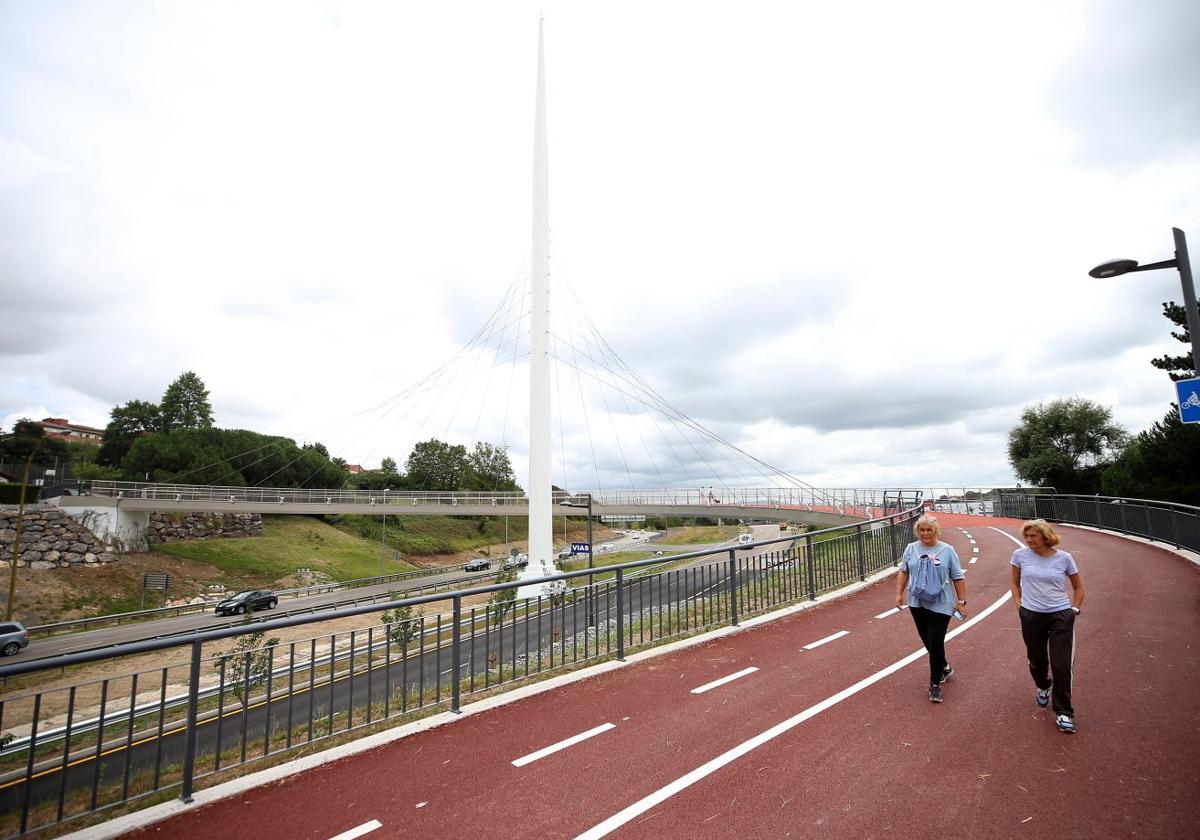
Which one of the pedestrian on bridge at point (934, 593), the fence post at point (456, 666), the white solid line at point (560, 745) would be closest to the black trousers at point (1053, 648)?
the pedestrian on bridge at point (934, 593)

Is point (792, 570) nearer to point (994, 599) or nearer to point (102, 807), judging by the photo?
point (994, 599)

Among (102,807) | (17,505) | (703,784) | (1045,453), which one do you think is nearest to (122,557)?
(17,505)

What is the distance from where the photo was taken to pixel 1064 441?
45656 millimetres

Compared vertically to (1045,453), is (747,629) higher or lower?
lower

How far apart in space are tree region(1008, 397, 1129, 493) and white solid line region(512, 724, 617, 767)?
161 feet

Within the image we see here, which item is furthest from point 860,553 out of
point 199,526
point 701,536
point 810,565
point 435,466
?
point 435,466

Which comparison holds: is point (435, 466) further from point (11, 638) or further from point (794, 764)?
point (794, 764)

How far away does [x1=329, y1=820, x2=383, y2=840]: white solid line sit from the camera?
3467 millimetres

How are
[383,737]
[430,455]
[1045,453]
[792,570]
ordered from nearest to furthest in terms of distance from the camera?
[383,737] < [792,570] < [1045,453] < [430,455]

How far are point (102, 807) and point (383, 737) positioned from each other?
71.1 inches

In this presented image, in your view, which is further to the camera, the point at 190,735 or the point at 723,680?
the point at 723,680

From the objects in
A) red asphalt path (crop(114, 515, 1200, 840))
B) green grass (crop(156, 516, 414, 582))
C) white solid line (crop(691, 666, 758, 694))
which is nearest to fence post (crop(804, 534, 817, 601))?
red asphalt path (crop(114, 515, 1200, 840))

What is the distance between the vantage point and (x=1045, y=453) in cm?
4481

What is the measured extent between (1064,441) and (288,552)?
63.7 meters
